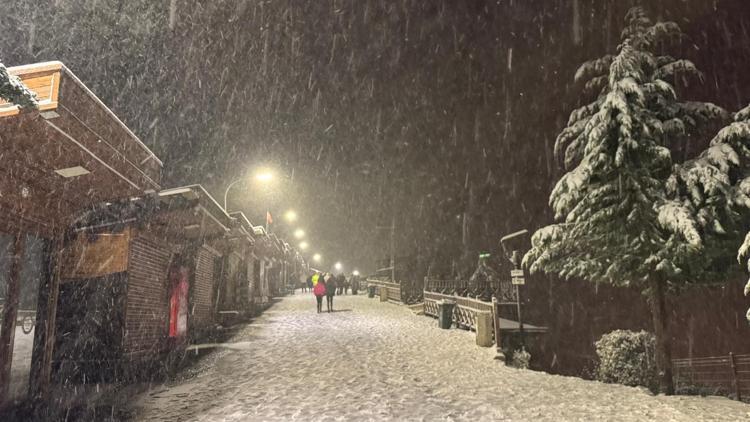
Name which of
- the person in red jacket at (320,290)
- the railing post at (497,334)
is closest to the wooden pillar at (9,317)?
the railing post at (497,334)

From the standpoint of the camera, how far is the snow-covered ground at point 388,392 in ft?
20.4

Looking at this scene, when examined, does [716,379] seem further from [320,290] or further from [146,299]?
[146,299]

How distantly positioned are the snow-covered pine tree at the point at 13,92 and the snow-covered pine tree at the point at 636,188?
8.82 meters

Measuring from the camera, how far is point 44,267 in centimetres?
718

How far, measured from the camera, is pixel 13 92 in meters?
3.54

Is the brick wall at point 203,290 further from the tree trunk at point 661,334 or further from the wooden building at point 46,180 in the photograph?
the tree trunk at point 661,334

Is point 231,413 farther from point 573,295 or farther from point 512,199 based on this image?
point 512,199

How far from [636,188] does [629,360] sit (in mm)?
4004

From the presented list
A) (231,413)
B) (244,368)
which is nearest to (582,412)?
(231,413)

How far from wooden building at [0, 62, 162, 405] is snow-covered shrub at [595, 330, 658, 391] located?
10565 millimetres

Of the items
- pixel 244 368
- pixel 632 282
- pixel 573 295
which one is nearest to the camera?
pixel 244 368

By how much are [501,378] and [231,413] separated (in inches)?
203

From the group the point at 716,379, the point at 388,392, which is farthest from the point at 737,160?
the point at 716,379

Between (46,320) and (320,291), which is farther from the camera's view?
(320,291)
